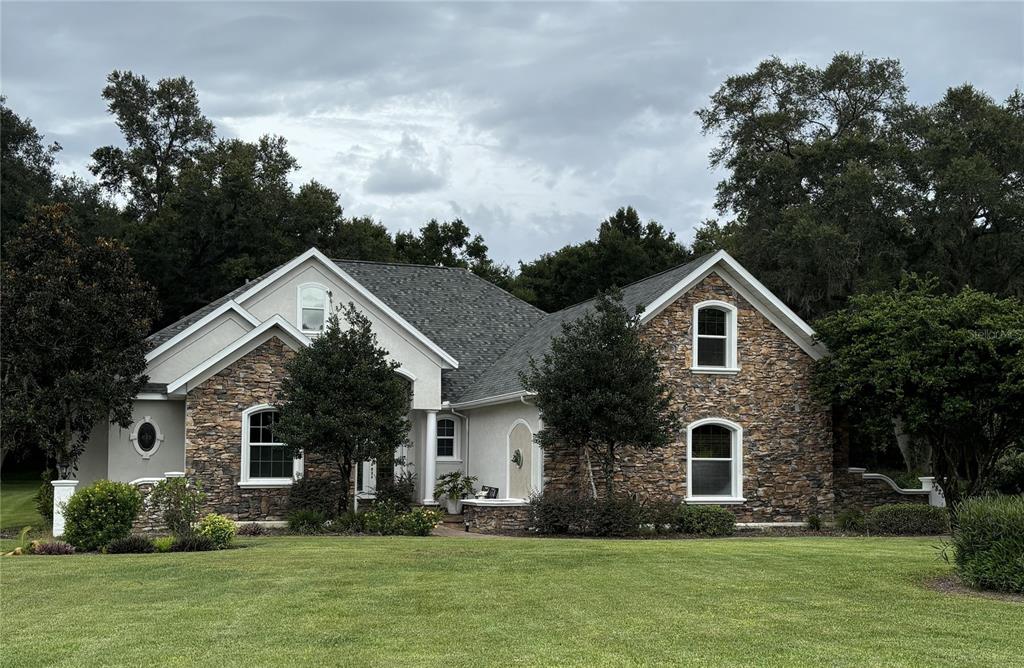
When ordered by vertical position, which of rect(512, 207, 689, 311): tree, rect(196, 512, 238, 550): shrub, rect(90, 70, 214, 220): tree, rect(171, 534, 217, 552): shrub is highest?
rect(90, 70, 214, 220): tree

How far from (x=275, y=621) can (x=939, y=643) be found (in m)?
6.42

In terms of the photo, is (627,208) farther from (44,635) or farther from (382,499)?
(44,635)

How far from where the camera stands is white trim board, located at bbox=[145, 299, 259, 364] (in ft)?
81.5

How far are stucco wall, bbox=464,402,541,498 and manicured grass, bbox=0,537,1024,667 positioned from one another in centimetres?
819

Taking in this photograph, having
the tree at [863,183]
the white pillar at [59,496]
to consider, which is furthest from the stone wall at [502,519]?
the tree at [863,183]

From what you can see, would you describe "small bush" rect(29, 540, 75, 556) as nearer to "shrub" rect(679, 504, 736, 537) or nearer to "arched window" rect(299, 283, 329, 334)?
"arched window" rect(299, 283, 329, 334)

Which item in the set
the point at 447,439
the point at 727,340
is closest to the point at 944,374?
the point at 727,340

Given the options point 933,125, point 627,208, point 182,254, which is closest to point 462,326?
point 182,254

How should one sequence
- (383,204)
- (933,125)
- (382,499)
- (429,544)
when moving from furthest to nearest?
(383,204)
(933,125)
(382,499)
(429,544)

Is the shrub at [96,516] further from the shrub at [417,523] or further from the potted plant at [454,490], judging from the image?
the potted plant at [454,490]

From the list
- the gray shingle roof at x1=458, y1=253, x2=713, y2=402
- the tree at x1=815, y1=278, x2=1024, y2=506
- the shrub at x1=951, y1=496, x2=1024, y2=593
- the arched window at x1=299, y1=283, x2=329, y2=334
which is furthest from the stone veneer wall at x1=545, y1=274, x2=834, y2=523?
the shrub at x1=951, y1=496, x2=1024, y2=593

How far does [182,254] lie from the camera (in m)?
44.2

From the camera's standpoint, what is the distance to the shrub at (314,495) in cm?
2277

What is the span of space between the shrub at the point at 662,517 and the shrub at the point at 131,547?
9.66 metres
